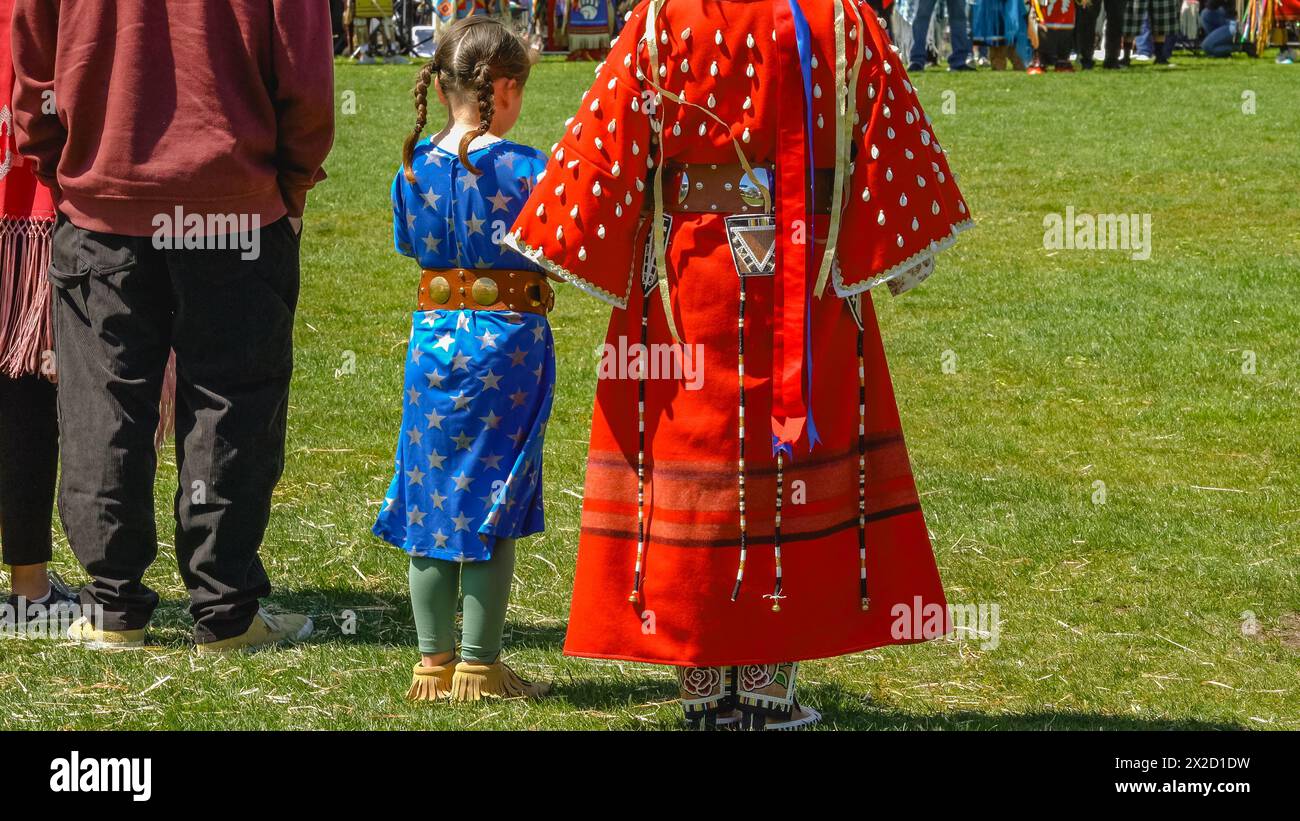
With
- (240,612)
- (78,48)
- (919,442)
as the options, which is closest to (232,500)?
(240,612)

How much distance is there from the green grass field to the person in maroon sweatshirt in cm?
30

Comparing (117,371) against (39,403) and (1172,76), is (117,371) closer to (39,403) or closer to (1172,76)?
(39,403)

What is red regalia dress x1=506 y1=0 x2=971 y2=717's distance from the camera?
396 cm

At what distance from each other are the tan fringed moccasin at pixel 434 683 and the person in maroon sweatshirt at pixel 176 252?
661 mm

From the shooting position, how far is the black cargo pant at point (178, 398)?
4.55 m

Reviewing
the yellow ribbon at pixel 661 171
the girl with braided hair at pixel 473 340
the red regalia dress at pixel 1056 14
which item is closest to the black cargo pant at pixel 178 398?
the girl with braided hair at pixel 473 340

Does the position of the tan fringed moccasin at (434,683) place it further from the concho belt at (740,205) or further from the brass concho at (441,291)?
the concho belt at (740,205)

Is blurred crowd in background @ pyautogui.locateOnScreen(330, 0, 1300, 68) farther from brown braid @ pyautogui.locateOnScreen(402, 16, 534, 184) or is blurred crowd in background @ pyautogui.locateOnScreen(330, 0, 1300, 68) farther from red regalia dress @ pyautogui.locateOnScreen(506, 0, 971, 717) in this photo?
red regalia dress @ pyautogui.locateOnScreen(506, 0, 971, 717)

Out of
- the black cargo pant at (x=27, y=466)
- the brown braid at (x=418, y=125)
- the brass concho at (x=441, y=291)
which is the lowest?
the black cargo pant at (x=27, y=466)

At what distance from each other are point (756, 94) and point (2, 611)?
8.72ft

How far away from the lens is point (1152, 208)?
40.2 ft

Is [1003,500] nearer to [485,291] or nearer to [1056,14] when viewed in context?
[485,291]

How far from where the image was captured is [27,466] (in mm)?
5031

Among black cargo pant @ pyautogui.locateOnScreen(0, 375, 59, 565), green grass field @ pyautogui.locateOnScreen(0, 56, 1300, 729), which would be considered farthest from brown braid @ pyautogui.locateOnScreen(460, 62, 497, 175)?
black cargo pant @ pyautogui.locateOnScreen(0, 375, 59, 565)
